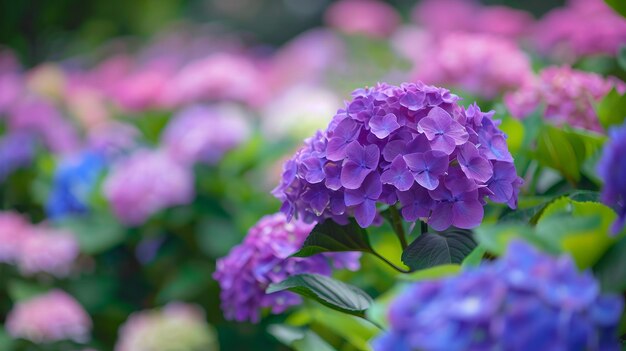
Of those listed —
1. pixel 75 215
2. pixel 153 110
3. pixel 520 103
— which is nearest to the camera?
pixel 520 103

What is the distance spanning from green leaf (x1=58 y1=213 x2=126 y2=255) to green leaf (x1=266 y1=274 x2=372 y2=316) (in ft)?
4.63

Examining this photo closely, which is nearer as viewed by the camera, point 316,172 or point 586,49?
point 316,172

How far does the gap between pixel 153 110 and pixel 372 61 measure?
3.05 ft

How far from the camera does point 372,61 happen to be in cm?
323

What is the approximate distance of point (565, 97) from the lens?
130 centimetres

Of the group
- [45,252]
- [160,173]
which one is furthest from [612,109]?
[45,252]

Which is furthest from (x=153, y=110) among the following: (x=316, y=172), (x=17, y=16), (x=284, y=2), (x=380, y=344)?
(x=284, y=2)

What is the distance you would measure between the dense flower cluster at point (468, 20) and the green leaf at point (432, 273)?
251 cm

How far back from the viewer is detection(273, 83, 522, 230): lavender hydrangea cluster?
0.81 metres

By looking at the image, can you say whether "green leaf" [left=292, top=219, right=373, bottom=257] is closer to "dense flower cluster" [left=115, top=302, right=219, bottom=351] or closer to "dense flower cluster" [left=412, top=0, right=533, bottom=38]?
"dense flower cluster" [left=115, top=302, right=219, bottom=351]

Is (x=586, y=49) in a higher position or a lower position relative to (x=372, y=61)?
higher

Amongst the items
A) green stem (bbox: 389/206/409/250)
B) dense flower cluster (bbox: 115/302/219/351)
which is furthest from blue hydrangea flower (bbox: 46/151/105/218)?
green stem (bbox: 389/206/409/250)

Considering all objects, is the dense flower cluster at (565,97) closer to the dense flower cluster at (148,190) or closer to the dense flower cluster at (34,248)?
the dense flower cluster at (148,190)

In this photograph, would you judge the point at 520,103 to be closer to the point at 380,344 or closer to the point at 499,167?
the point at 499,167
